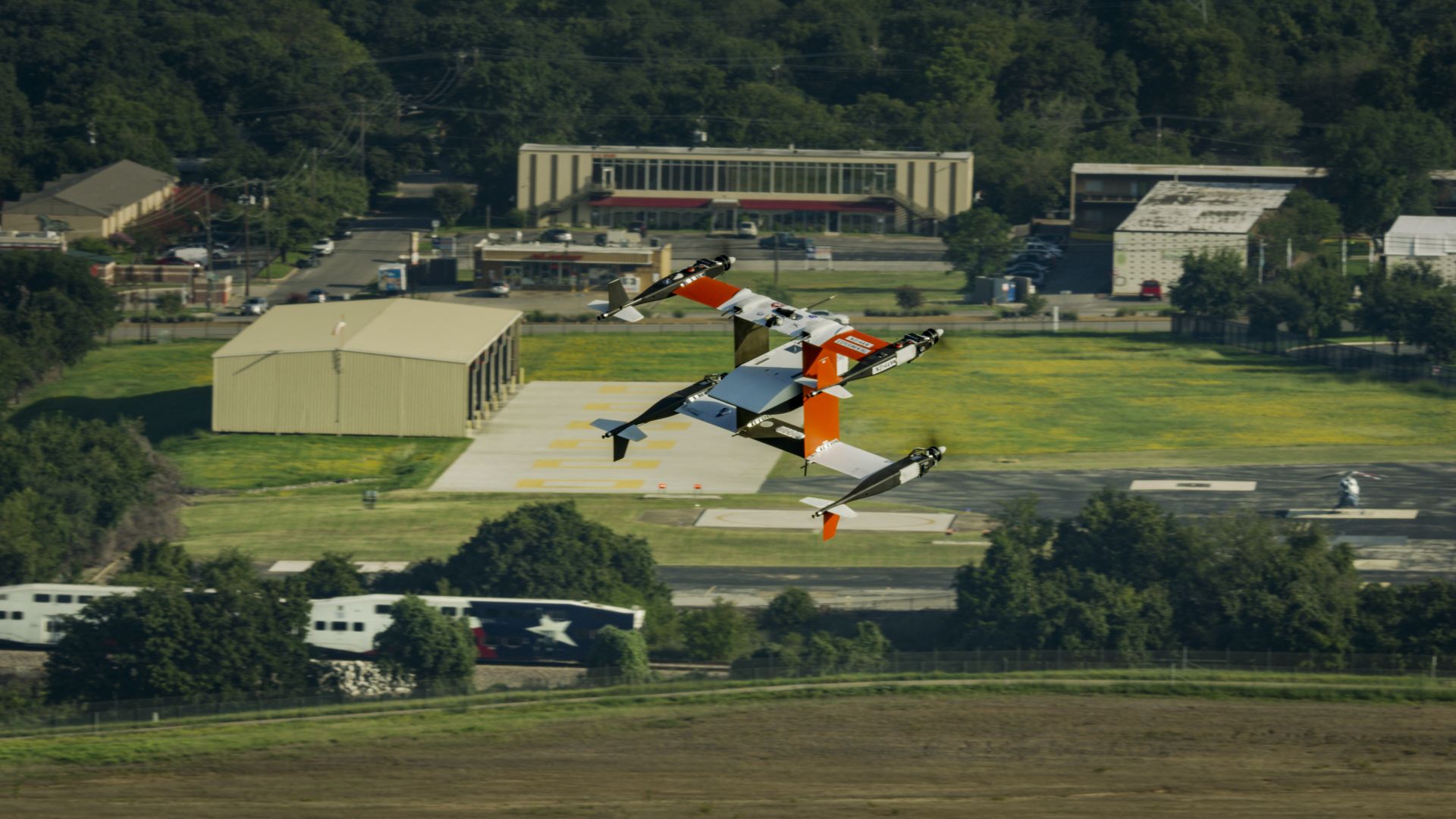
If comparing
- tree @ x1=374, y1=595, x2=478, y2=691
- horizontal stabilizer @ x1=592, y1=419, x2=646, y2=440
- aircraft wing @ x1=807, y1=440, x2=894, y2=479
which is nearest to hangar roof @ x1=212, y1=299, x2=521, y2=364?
tree @ x1=374, y1=595, x2=478, y2=691

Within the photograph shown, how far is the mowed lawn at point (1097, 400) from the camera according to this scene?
159875 millimetres

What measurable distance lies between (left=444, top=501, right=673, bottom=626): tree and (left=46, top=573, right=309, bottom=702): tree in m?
14.8

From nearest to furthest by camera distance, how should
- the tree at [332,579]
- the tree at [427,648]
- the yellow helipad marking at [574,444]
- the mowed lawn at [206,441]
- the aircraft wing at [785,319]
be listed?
1. the aircraft wing at [785,319]
2. the tree at [427,648]
3. the tree at [332,579]
4. the mowed lawn at [206,441]
5. the yellow helipad marking at [574,444]

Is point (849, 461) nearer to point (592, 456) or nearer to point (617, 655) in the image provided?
point (617, 655)

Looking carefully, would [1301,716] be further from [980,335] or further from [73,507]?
[980,335]

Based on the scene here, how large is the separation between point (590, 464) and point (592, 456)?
2.45 meters

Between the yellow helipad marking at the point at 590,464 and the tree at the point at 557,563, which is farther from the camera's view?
the yellow helipad marking at the point at 590,464

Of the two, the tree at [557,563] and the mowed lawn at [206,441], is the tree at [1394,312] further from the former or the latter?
the tree at [557,563]

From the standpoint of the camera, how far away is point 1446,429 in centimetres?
16725

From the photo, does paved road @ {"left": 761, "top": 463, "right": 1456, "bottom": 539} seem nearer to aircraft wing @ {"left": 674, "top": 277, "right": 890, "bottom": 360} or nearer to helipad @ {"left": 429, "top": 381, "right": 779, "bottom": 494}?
helipad @ {"left": 429, "top": 381, "right": 779, "bottom": 494}

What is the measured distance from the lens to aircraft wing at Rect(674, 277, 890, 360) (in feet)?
147

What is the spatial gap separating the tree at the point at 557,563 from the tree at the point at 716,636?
3.76 m

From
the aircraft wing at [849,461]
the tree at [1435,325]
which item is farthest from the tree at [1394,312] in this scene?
the aircraft wing at [849,461]

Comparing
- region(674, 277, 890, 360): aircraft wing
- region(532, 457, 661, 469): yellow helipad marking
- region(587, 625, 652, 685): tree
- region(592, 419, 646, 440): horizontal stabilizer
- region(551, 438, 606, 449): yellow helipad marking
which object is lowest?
region(587, 625, 652, 685): tree
